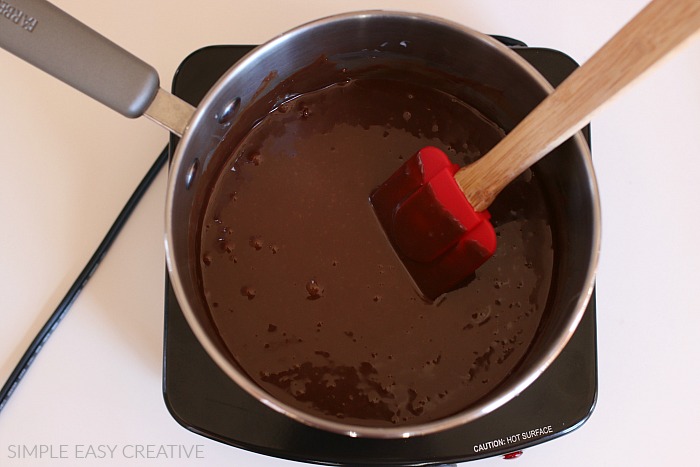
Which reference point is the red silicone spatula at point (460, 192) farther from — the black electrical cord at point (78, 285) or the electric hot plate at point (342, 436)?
the black electrical cord at point (78, 285)

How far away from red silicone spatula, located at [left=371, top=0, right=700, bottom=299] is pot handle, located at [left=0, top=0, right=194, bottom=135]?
1.12ft

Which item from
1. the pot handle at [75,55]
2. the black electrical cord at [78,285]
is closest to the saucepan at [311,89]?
the pot handle at [75,55]

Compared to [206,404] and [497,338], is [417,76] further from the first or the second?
[206,404]

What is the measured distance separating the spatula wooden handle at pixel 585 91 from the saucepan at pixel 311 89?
0.10m

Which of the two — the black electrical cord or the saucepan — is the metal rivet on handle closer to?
the saucepan

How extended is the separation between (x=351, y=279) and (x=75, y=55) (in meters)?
0.43

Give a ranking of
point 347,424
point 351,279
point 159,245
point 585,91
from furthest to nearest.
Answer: point 159,245
point 351,279
point 347,424
point 585,91

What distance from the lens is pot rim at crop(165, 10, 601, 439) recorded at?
2.28ft

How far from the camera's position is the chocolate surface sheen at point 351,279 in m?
0.84

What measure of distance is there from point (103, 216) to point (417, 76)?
52 cm

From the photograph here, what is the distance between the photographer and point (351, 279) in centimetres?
86
